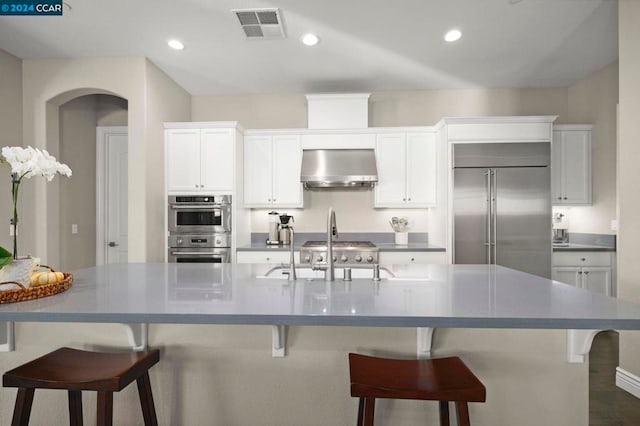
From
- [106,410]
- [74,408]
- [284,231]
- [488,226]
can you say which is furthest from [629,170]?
[74,408]

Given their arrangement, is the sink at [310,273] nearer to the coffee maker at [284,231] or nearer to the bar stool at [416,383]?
the bar stool at [416,383]

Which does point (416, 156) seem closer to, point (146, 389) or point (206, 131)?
point (206, 131)

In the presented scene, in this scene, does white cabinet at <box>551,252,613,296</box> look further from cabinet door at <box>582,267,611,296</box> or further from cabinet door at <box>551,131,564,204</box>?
cabinet door at <box>551,131,564,204</box>

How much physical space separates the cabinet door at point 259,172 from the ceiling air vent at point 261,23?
4.42ft

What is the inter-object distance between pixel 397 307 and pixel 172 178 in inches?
137

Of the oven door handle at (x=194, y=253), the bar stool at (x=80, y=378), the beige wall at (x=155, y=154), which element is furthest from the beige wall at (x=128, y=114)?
the bar stool at (x=80, y=378)

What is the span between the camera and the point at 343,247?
13.3 ft

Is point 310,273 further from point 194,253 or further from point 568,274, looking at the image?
point 568,274

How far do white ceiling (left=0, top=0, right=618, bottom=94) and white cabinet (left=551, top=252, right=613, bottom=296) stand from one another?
202 centimetres

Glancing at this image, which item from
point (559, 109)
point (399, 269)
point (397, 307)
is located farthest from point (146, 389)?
point (559, 109)

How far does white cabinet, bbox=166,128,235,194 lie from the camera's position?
4.11 meters

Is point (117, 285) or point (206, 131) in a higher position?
point (206, 131)

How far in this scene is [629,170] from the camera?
8.73 feet

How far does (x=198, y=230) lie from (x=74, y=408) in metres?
2.74
